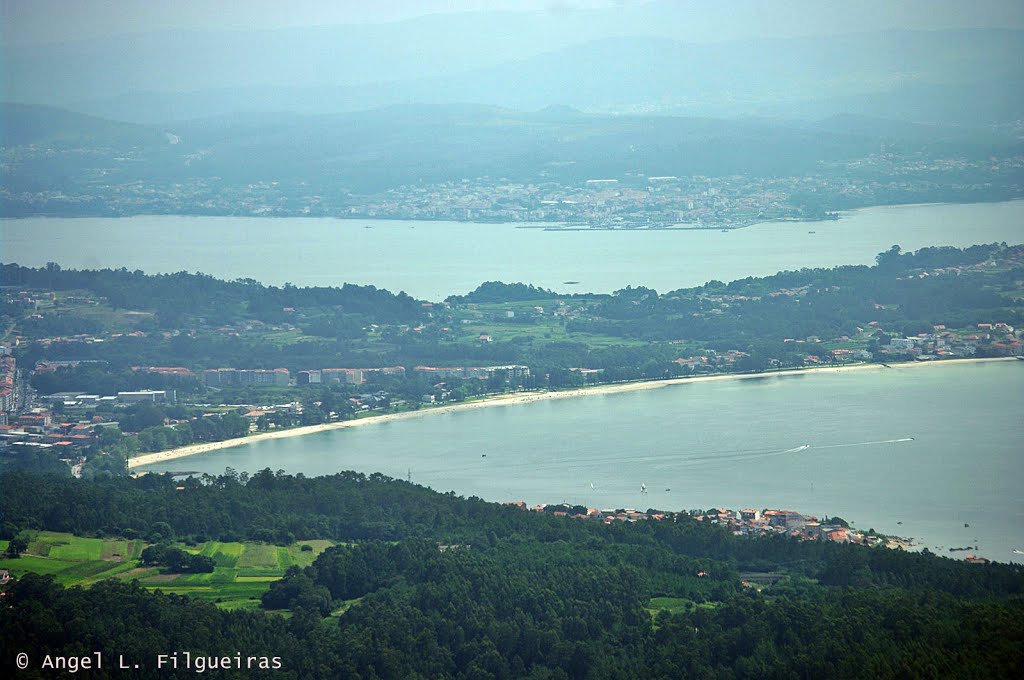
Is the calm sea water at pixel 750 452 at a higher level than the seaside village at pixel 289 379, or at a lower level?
lower

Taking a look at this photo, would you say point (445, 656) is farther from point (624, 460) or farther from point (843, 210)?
point (843, 210)

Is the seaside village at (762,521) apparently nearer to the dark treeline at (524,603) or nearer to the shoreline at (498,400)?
the dark treeline at (524,603)

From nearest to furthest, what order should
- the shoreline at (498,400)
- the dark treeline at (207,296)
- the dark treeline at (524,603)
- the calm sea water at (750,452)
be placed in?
the dark treeline at (524,603)
the calm sea water at (750,452)
the shoreline at (498,400)
the dark treeline at (207,296)

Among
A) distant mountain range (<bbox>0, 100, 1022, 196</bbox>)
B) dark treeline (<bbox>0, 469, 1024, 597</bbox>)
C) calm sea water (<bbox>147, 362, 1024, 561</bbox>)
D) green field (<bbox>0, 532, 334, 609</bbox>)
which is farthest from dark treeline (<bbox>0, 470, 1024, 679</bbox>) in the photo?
distant mountain range (<bbox>0, 100, 1022, 196</bbox>)

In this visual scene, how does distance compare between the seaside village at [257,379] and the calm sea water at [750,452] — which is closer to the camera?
the calm sea water at [750,452]

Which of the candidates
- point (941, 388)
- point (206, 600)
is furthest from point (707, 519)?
point (941, 388)

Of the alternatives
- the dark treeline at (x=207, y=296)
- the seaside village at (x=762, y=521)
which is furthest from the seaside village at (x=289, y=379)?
the seaside village at (x=762, y=521)

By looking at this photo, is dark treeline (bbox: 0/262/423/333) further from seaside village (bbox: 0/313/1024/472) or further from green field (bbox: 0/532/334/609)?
green field (bbox: 0/532/334/609)
